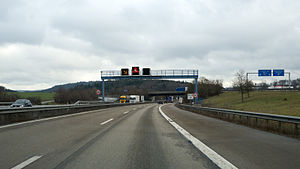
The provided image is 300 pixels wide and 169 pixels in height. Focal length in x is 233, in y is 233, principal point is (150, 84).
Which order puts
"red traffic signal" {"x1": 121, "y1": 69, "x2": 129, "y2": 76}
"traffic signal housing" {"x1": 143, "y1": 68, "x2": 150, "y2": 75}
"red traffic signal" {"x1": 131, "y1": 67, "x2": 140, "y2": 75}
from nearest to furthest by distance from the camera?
"red traffic signal" {"x1": 131, "y1": 67, "x2": 140, "y2": 75}, "traffic signal housing" {"x1": 143, "y1": 68, "x2": 150, "y2": 75}, "red traffic signal" {"x1": 121, "y1": 69, "x2": 129, "y2": 76}

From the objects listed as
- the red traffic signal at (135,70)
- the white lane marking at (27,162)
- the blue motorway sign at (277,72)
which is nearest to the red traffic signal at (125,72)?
the red traffic signal at (135,70)

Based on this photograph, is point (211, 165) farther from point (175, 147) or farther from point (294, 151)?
point (294, 151)

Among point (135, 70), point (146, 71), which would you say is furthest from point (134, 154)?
point (146, 71)

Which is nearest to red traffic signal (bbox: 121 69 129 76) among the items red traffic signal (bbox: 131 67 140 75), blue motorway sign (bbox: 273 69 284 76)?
red traffic signal (bbox: 131 67 140 75)

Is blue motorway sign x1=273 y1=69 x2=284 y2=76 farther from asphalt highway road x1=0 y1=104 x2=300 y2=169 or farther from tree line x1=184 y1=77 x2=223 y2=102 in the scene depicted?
asphalt highway road x1=0 y1=104 x2=300 y2=169

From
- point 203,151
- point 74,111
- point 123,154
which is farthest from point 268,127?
point 74,111

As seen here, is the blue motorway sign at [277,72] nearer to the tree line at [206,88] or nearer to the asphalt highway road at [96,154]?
the tree line at [206,88]

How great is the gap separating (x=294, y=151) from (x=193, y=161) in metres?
3.10

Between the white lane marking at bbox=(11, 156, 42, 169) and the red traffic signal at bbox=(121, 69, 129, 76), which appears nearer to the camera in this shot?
the white lane marking at bbox=(11, 156, 42, 169)

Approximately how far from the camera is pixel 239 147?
22.1ft

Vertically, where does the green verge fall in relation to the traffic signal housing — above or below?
below

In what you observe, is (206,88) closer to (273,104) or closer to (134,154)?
(273,104)

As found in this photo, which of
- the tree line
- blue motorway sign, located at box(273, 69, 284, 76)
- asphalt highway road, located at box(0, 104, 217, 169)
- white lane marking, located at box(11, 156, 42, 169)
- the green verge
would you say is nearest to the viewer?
white lane marking, located at box(11, 156, 42, 169)

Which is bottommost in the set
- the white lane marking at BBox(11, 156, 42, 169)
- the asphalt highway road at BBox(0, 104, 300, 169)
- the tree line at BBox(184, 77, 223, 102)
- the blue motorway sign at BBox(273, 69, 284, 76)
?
the asphalt highway road at BBox(0, 104, 300, 169)
